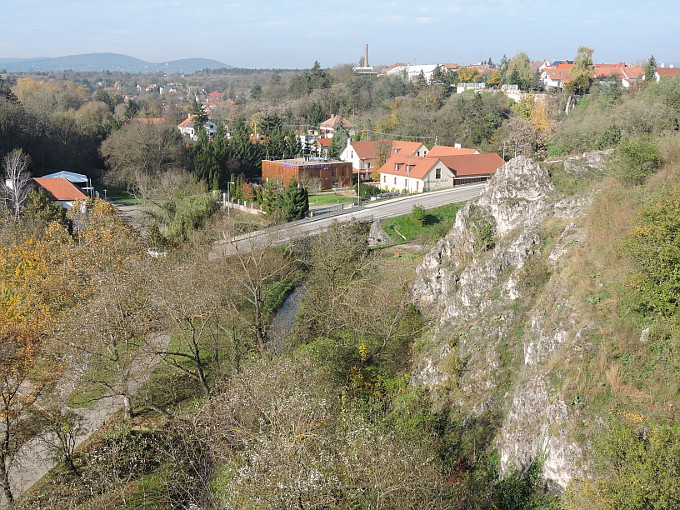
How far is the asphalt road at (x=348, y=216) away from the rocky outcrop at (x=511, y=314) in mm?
9242

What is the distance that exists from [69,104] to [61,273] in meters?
95.8

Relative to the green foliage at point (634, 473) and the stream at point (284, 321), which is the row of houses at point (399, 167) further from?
the green foliage at point (634, 473)

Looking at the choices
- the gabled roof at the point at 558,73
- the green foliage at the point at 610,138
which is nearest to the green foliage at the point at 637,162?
the green foliage at the point at 610,138

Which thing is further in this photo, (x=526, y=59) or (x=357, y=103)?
(x=357, y=103)

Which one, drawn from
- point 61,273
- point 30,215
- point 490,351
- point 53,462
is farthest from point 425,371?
point 30,215

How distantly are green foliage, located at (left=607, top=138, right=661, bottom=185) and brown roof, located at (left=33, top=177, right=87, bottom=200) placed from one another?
3753 centimetres

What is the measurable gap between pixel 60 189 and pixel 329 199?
2140cm

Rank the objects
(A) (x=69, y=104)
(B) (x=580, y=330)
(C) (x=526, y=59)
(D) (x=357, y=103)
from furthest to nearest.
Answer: (A) (x=69, y=104) → (D) (x=357, y=103) → (C) (x=526, y=59) → (B) (x=580, y=330)

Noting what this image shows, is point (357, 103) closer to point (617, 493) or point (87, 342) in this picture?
point (87, 342)

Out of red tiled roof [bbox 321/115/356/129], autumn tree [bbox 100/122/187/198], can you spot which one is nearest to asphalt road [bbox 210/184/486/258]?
autumn tree [bbox 100/122/187/198]

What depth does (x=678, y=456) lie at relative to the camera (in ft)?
28.2

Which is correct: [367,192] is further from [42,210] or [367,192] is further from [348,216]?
[42,210]

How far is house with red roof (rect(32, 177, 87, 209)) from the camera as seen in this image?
42906 millimetres

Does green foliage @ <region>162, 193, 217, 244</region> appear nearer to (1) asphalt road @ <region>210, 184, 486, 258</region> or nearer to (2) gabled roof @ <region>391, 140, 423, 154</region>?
(1) asphalt road @ <region>210, 184, 486, 258</region>
